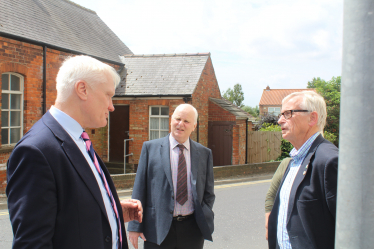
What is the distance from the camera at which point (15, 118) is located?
9555 millimetres

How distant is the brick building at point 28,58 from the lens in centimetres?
911

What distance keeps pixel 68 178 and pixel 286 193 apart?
1614mm

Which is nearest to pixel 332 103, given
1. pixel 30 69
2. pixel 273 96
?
pixel 30 69

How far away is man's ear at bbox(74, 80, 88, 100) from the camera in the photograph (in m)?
1.66

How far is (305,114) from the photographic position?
2.45 metres

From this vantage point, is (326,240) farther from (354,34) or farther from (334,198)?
(354,34)

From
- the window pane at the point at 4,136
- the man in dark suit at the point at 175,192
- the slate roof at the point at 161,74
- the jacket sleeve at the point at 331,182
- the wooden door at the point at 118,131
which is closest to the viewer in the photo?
the jacket sleeve at the point at 331,182

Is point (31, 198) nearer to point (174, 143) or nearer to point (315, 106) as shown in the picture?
point (174, 143)

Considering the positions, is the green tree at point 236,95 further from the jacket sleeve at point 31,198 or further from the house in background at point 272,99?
the jacket sleeve at point 31,198

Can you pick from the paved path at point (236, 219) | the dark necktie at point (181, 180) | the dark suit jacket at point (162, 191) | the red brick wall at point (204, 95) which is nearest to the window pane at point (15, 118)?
the paved path at point (236, 219)

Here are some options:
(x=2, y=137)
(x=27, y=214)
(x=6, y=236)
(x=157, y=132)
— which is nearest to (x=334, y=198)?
(x=27, y=214)

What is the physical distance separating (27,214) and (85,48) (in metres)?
12.2

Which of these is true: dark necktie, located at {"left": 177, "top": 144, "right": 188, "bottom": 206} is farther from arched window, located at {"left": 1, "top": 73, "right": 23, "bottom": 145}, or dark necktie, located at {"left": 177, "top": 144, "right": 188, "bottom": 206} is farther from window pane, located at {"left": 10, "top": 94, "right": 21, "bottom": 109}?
window pane, located at {"left": 10, "top": 94, "right": 21, "bottom": 109}

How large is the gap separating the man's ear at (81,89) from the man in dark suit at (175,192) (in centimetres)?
150
